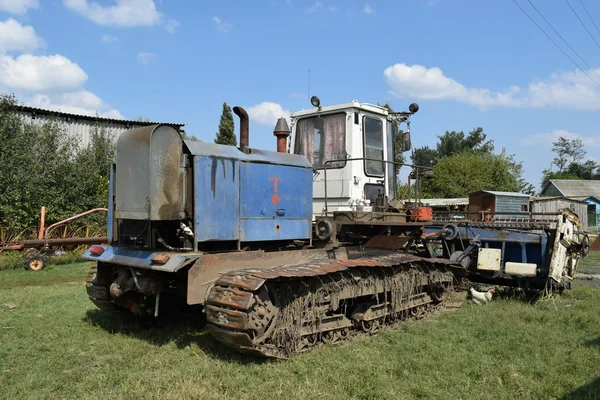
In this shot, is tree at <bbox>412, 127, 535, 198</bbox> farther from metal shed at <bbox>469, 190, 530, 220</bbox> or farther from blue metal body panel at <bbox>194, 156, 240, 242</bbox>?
blue metal body panel at <bbox>194, 156, 240, 242</bbox>

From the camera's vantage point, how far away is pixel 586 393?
4.49m

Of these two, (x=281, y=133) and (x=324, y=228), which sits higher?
(x=281, y=133)

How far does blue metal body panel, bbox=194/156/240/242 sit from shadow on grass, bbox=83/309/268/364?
130cm

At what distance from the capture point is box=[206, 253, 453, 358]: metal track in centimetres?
505

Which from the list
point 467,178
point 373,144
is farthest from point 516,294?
point 467,178

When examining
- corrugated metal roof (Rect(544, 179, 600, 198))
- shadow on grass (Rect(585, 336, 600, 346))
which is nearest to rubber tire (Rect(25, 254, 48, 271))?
shadow on grass (Rect(585, 336, 600, 346))

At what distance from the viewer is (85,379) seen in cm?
475

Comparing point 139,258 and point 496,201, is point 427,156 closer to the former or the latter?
point 496,201

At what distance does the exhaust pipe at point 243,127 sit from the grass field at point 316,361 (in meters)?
2.49

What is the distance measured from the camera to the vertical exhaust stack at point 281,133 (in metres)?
7.03

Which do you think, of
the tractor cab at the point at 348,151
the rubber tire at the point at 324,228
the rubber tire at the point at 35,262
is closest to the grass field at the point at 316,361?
the rubber tire at the point at 324,228

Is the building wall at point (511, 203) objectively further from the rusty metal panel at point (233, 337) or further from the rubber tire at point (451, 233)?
the rusty metal panel at point (233, 337)

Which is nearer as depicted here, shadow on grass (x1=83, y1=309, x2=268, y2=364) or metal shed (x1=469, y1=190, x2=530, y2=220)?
shadow on grass (x1=83, y1=309, x2=268, y2=364)

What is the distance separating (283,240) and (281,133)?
155cm
